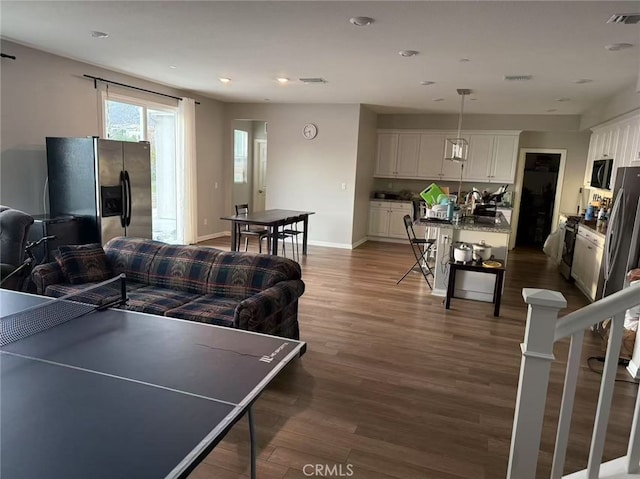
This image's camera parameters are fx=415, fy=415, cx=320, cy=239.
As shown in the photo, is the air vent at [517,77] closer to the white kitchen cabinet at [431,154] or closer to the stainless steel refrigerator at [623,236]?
the stainless steel refrigerator at [623,236]

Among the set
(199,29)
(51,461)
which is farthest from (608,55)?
(51,461)

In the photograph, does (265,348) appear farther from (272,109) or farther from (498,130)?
(498,130)

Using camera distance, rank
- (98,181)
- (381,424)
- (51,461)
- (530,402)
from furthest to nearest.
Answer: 1. (98,181)
2. (381,424)
3. (530,402)
4. (51,461)

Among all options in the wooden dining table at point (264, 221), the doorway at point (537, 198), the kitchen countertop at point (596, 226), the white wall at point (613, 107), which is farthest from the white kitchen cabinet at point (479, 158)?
the wooden dining table at point (264, 221)

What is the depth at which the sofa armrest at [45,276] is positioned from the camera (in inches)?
126

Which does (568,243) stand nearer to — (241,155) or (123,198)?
(123,198)

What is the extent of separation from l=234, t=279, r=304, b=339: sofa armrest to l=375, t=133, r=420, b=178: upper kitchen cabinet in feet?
20.2

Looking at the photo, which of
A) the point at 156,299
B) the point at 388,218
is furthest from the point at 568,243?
the point at 156,299

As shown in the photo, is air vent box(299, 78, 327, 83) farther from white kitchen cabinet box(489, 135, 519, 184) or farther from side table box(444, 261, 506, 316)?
white kitchen cabinet box(489, 135, 519, 184)

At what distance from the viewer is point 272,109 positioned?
8195 millimetres

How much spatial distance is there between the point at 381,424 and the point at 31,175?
15.7 ft

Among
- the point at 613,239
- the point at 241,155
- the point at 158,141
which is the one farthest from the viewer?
the point at 241,155

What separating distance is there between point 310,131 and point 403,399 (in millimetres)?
6126

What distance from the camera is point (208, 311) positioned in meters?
2.91
